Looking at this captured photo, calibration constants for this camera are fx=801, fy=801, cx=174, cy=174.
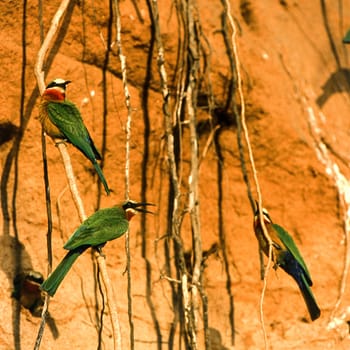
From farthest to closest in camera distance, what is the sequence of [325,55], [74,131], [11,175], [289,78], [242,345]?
[325,55]
[289,78]
[242,345]
[11,175]
[74,131]

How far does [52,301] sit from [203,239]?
85 centimetres

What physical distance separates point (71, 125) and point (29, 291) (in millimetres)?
711

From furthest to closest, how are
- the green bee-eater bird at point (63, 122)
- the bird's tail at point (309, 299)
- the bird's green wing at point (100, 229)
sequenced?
1. the bird's tail at point (309, 299)
2. the green bee-eater bird at point (63, 122)
3. the bird's green wing at point (100, 229)

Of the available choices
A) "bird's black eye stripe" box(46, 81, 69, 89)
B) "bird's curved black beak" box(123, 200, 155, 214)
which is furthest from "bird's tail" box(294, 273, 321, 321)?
"bird's black eye stripe" box(46, 81, 69, 89)

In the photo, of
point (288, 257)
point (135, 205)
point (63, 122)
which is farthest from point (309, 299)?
point (63, 122)

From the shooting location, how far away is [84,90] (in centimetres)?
373

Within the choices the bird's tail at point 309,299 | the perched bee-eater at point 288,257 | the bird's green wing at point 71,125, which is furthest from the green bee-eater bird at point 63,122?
the bird's tail at point 309,299

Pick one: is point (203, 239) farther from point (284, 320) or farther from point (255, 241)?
point (284, 320)

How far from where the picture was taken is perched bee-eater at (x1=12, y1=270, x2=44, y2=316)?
10.9 ft

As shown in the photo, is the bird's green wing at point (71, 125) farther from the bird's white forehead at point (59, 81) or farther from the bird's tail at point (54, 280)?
the bird's tail at point (54, 280)

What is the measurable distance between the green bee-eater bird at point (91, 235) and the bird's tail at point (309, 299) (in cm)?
81

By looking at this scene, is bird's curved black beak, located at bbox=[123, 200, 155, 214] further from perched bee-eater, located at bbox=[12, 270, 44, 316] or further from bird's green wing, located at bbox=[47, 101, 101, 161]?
perched bee-eater, located at bbox=[12, 270, 44, 316]

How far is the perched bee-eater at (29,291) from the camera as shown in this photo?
3.33 meters

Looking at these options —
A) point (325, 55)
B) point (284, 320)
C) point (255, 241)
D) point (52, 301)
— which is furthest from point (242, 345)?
point (325, 55)
